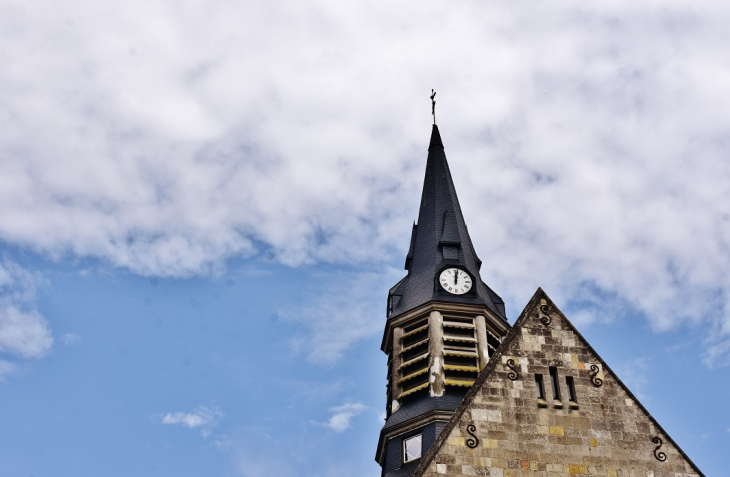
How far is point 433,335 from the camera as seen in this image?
30.7 m

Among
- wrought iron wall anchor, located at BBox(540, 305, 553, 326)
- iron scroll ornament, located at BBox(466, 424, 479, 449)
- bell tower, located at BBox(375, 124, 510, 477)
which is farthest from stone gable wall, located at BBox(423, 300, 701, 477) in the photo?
bell tower, located at BBox(375, 124, 510, 477)

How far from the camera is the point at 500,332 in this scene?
3259 centimetres

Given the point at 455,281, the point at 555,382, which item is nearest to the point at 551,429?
the point at 555,382

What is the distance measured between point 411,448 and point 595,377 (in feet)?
47.0

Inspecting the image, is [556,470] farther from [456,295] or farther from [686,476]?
[456,295]

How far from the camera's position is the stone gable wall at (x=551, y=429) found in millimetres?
13930

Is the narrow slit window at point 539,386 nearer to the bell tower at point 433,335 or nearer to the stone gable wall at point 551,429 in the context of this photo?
the stone gable wall at point 551,429

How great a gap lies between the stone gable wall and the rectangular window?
45.0 ft

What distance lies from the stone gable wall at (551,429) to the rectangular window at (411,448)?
45.0ft

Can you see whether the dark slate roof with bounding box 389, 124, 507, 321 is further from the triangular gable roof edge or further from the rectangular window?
the triangular gable roof edge

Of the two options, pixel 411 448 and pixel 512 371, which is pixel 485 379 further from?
pixel 411 448

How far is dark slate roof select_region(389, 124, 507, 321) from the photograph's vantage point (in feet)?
107

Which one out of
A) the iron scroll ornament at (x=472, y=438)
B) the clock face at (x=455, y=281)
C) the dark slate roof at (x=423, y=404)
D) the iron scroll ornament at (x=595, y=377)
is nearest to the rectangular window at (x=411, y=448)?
the dark slate roof at (x=423, y=404)

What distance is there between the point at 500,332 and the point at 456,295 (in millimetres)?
2270
